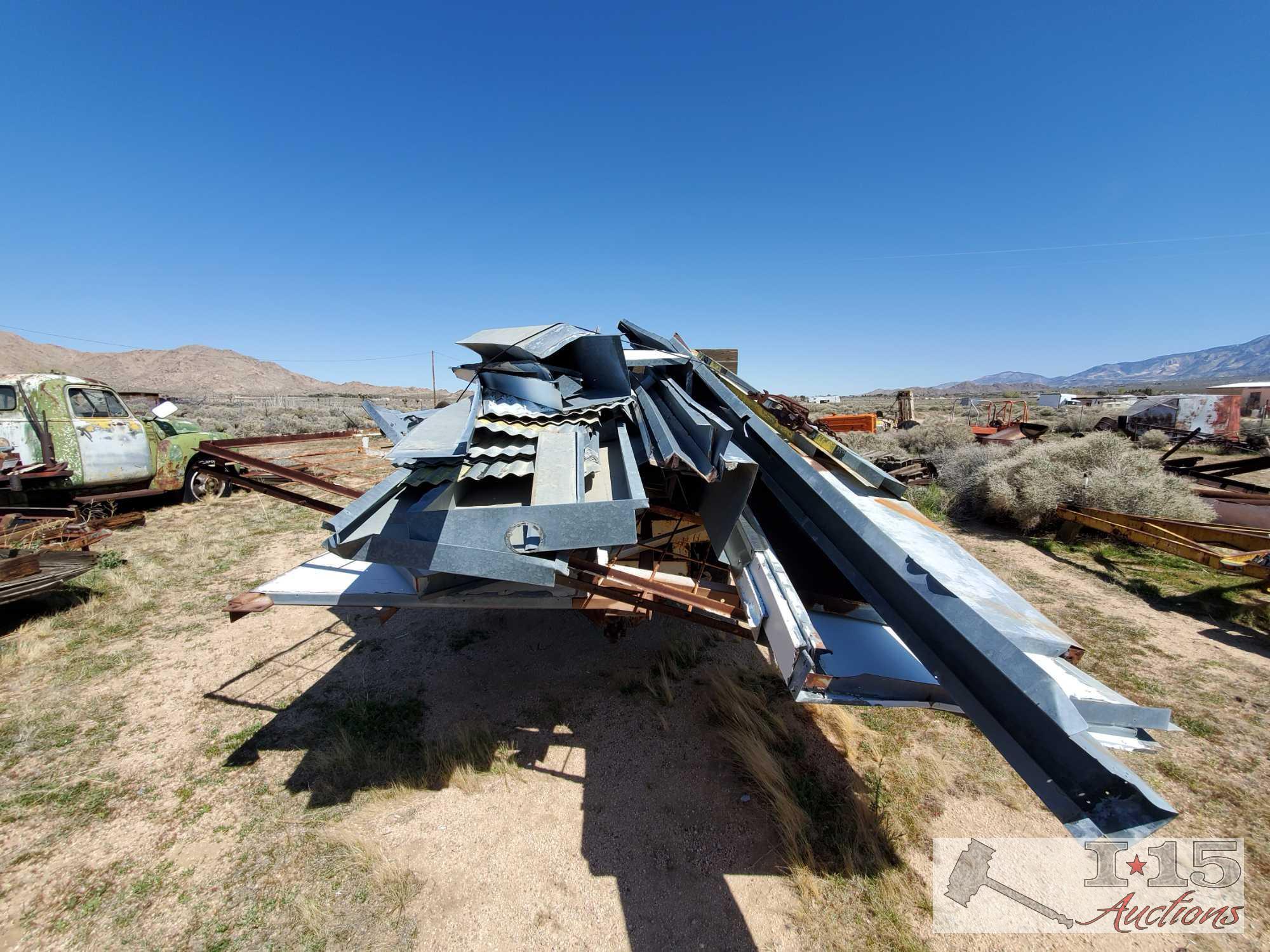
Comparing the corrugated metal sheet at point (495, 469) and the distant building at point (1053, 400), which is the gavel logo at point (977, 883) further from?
the distant building at point (1053, 400)

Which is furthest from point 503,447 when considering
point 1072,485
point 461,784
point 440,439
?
point 1072,485

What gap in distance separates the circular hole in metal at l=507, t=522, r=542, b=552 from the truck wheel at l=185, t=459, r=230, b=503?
1217cm

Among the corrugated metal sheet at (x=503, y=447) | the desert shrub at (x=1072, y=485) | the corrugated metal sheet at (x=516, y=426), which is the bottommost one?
the desert shrub at (x=1072, y=485)

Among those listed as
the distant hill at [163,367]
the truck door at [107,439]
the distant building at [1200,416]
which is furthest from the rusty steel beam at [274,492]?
the distant hill at [163,367]

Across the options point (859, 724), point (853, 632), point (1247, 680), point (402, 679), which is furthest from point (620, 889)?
point (1247, 680)

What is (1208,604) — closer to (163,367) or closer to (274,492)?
(274,492)

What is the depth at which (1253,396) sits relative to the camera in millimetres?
26719

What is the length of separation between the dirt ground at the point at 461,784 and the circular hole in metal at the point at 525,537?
2332mm

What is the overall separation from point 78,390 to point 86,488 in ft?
6.08

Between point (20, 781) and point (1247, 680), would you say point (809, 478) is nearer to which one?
point (1247, 680)

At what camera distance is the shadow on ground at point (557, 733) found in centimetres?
285

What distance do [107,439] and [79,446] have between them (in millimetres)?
445

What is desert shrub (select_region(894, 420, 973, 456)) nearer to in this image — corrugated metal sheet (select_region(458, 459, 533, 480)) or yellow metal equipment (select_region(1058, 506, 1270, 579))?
yellow metal equipment (select_region(1058, 506, 1270, 579))

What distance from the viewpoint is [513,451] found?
2436 millimetres
